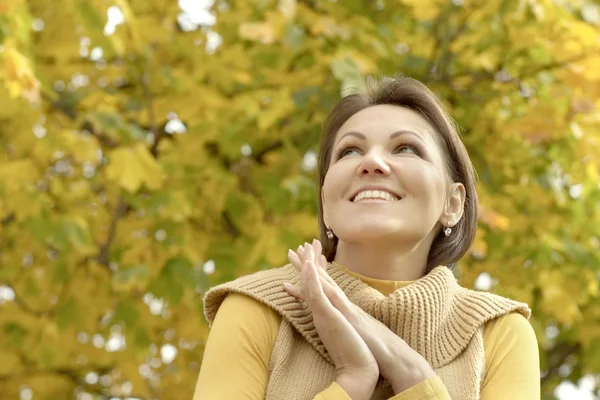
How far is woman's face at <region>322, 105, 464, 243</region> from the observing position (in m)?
2.07

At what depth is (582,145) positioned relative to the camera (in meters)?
4.75

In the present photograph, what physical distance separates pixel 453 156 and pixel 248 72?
3002 mm

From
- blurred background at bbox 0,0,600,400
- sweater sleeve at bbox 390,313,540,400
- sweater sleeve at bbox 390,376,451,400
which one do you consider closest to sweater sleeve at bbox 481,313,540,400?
sweater sleeve at bbox 390,313,540,400

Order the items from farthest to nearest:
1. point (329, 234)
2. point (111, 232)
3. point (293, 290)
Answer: point (111, 232)
point (329, 234)
point (293, 290)

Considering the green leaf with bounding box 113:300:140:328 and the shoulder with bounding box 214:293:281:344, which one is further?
the green leaf with bounding box 113:300:140:328

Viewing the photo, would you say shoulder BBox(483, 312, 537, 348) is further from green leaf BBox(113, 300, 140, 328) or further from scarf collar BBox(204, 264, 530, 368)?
green leaf BBox(113, 300, 140, 328)

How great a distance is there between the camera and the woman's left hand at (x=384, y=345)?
6.34ft

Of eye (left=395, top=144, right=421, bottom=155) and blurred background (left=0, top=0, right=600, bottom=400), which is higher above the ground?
eye (left=395, top=144, right=421, bottom=155)

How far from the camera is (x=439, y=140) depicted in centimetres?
227

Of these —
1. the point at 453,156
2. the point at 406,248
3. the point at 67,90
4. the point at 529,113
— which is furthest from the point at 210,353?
the point at 67,90

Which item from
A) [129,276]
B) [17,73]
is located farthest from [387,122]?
→ [129,276]

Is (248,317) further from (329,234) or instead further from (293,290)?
(329,234)

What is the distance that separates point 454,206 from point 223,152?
2.76 m

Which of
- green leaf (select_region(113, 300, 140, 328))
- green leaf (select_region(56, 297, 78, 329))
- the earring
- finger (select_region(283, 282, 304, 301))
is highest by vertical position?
finger (select_region(283, 282, 304, 301))
